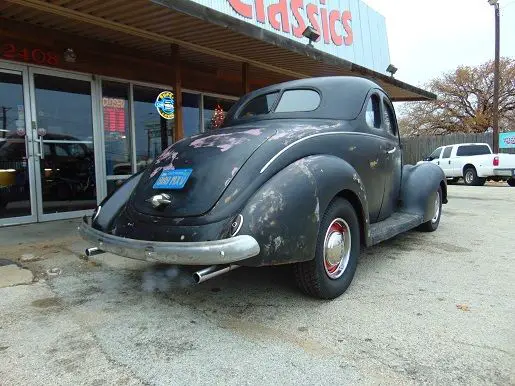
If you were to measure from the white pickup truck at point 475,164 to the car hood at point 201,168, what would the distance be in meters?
13.9

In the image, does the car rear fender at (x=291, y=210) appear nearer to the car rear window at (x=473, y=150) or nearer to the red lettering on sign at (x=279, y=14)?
the red lettering on sign at (x=279, y=14)

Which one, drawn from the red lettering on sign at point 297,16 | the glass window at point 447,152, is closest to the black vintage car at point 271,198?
the red lettering on sign at point 297,16

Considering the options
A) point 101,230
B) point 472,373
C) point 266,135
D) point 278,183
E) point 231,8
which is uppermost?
point 231,8

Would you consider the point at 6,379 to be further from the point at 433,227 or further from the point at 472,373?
the point at 433,227

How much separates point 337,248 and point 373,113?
1.92 meters

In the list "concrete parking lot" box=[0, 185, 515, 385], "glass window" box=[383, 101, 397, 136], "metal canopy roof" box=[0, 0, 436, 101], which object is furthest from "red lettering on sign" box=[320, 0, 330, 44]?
"concrete parking lot" box=[0, 185, 515, 385]

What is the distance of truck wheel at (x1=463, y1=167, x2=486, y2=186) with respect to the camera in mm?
16453

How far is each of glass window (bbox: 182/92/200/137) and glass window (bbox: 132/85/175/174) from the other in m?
0.54

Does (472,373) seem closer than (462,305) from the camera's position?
Yes

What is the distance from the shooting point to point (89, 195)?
7797 mm

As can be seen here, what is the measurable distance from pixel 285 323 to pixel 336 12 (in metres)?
10.7

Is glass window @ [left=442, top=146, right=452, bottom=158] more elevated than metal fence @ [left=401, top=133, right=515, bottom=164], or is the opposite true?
metal fence @ [left=401, top=133, right=515, bottom=164]

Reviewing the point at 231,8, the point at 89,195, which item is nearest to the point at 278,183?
the point at 89,195

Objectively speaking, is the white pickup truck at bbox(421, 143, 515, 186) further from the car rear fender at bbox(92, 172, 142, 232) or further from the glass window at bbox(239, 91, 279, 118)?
the car rear fender at bbox(92, 172, 142, 232)
